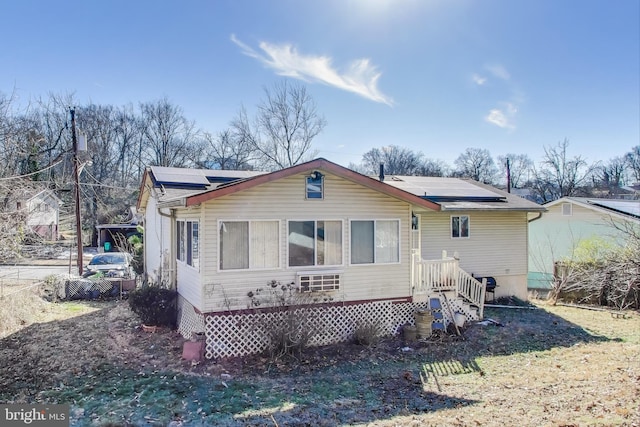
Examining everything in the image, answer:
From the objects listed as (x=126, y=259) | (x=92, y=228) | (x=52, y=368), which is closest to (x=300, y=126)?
(x=126, y=259)

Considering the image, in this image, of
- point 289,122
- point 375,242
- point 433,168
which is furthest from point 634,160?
point 375,242

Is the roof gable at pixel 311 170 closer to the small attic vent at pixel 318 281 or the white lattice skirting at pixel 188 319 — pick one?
the small attic vent at pixel 318 281

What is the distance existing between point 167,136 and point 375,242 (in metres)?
37.5

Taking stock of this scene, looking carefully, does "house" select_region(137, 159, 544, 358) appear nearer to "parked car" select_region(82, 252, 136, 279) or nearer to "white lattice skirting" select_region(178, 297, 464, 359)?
"white lattice skirting" select_region(178, 297, 464, 359)

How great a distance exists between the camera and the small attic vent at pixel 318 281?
9219mm

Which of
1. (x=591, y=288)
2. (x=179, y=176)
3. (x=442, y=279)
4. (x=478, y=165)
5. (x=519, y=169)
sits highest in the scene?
(x=478, y=165)

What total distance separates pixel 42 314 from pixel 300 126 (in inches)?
968

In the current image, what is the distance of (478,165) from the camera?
181ft

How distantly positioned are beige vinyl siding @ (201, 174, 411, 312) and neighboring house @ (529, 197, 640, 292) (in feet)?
36.5

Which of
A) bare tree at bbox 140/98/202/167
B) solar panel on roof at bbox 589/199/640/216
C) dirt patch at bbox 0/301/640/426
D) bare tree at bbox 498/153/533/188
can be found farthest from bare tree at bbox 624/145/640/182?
bare tree at bbox 140/98/202/167

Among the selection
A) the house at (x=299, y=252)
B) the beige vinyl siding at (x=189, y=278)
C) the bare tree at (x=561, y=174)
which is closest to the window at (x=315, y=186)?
the house at (x=299, y=252)

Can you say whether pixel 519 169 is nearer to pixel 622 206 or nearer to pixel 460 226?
pixel 622 206

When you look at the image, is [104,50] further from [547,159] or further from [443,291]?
[547,159]

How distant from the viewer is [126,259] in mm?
19203
